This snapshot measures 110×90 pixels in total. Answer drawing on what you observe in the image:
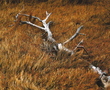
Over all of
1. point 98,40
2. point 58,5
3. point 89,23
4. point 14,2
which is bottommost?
point 98,40

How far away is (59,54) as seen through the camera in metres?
2.18

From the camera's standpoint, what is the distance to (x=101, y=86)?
1757 mm

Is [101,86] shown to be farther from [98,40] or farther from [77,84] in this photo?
[98,40]

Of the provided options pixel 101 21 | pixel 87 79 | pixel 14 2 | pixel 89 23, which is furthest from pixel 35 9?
pixel 87 79

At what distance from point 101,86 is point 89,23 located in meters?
3.04

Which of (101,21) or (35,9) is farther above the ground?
(35,9)

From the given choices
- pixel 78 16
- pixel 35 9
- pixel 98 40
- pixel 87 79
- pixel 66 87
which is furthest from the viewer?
pixel 35 9

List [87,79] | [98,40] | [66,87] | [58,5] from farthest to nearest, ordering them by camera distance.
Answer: [58,5] → [98,40] → [87,79] → [66,87]

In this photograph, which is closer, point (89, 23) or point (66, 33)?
point (66, 33)

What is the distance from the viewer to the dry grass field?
4.91 ft

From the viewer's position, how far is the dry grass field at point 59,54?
1498 mm

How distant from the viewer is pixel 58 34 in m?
3.54

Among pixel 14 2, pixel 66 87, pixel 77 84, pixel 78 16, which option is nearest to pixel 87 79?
pixel 77 84

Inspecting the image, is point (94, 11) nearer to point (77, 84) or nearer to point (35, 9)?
point (35, 9)
